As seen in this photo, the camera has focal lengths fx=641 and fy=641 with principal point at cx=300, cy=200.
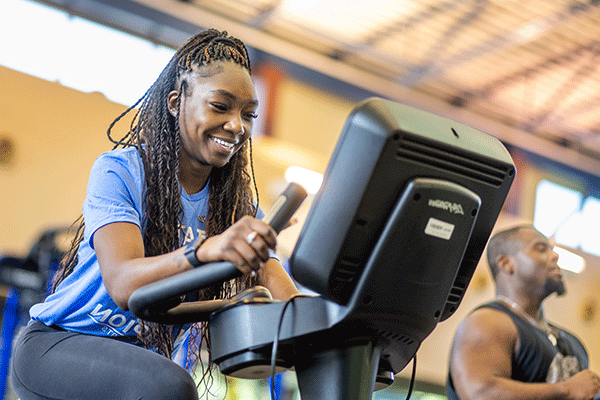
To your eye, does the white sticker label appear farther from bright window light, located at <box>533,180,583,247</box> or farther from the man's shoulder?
bright window light, located at <box>533,180,583,247</box>

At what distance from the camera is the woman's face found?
1291 mm

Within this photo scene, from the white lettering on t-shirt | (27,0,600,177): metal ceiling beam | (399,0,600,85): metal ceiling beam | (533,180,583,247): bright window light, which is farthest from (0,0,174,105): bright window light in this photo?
(533,180,583,247): bright window light

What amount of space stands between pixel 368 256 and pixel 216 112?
21.3 inches

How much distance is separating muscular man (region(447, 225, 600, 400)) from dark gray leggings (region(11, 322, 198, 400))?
5.73 ft

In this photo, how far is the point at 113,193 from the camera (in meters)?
1.16

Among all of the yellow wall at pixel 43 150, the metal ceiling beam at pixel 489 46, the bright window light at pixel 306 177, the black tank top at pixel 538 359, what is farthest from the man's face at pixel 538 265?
the metal ceiling beam at pixel 489 46

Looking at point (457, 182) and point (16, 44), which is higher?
point (16, 44)

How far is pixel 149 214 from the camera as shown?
1275 millimetres

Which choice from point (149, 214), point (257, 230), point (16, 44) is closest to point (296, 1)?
point (16, 44)

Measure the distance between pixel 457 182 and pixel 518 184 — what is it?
7741 millimetres

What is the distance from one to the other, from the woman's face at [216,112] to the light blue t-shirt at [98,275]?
130 millimetres

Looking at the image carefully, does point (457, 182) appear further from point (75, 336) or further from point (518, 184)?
point (518, 184)

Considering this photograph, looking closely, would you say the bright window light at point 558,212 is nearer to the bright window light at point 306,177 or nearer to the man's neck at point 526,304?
the bright window light at point 306,177

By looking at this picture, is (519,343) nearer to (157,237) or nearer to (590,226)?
(157,237)
